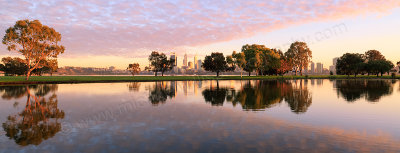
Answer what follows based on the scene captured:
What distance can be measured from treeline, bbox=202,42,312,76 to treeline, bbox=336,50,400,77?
19317 millimetres

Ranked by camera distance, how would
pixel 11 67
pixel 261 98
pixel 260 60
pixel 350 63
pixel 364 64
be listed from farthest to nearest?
pixel 11 67 → pixel 350 63 → pixel 364 64 → pixel 260 60 → pixel 261 98

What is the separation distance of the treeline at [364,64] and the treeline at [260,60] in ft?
63.4

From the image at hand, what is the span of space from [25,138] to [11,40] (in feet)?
197

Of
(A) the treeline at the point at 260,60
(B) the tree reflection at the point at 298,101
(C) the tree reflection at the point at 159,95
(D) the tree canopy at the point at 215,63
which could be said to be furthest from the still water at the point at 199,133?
(D) the tree canopy at the point at 215,63

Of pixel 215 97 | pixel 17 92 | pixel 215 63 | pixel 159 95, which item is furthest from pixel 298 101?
pixel 215 63

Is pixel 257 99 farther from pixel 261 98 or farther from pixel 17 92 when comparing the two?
pixel 17 92

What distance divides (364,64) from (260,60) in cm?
5619

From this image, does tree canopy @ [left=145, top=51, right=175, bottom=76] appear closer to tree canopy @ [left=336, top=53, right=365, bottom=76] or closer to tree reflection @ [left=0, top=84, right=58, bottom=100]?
tree reflection @ [left=0, top=84, right=58, bottom=100]

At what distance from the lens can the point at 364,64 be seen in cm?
10912

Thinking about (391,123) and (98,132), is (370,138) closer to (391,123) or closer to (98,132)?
(391,123)

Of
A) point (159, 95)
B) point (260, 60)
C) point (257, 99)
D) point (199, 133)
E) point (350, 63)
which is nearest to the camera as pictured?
point (199, 133)

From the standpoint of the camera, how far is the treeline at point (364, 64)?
104644mm

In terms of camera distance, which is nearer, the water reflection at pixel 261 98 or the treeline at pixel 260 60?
the water reflection at pixel 261 98

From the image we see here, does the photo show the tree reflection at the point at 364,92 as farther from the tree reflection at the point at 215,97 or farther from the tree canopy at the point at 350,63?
the tree canopy at the point at 350,63
